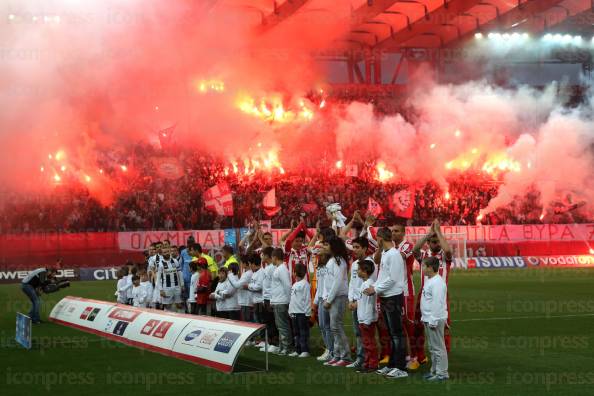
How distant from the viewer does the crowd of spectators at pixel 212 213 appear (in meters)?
36.2

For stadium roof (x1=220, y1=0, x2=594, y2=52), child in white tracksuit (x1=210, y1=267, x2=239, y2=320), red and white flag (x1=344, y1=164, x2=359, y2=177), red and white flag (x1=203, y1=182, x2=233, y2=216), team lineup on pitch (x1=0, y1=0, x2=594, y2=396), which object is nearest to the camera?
team lineup on pitch (x1=0, y1=0, x2=594, y2=396)

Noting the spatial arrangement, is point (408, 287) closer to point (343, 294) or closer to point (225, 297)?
point (343, 294)

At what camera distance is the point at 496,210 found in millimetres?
44812

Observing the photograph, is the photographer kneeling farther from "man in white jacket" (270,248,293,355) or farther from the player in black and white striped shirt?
"man in white jacket" (270,248,293,355)

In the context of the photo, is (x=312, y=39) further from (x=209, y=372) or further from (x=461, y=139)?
(x=209, y=372)

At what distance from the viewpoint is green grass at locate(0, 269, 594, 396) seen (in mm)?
10312

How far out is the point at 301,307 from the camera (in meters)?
12.9

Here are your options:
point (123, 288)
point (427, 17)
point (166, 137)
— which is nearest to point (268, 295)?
point (123, 288)

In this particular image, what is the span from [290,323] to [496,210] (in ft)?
108

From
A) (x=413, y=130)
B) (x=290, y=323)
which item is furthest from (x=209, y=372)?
(x=413, y=130)

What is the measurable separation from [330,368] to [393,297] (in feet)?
5.05

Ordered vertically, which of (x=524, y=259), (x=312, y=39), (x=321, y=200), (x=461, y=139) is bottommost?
(x=524, y=259)

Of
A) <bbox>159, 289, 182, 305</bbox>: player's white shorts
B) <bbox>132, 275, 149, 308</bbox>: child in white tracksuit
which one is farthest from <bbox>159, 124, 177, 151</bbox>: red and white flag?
<bbox>159, 289, 182, 305</bbox>: player's white shorts

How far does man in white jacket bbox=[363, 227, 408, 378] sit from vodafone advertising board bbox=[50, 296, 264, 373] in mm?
1632
